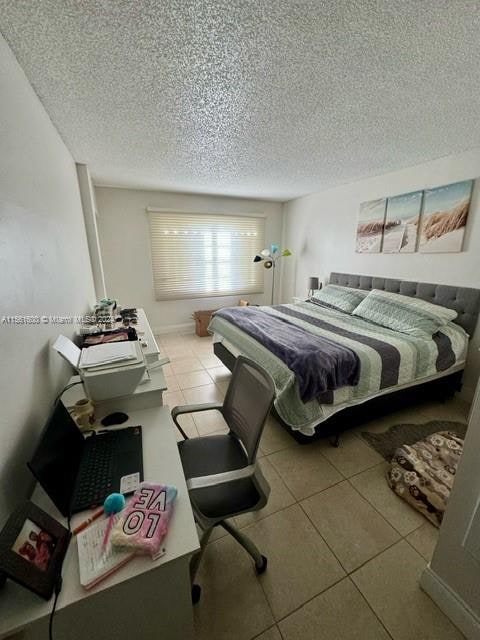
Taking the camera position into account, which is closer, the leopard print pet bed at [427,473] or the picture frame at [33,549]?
the picture frame at [33,549]

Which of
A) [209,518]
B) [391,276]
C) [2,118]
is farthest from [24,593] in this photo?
[391,276]

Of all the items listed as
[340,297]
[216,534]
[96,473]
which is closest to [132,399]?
[96,473]

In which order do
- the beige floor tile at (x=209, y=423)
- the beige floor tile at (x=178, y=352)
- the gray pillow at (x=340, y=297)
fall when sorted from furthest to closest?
the beige floor tile at (x=178, y=352) → the gray pillow at (x=340, y=297) → the beige floor tile at (x=209, y=423)

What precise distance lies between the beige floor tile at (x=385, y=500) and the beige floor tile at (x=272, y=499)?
46 centimetres

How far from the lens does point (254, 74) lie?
137 cm

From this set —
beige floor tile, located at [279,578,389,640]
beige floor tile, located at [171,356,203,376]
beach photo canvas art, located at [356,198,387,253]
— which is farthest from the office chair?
beach photo canvas art, located at [356,198,387,253]

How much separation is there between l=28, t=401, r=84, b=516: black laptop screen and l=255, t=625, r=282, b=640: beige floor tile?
3.09 feet

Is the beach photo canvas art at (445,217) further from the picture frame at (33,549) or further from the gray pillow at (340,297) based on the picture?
the picture frame at (33,549)

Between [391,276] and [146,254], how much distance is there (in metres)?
3.53

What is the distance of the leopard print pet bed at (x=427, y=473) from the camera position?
1505 millimetres

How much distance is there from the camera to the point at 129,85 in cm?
148

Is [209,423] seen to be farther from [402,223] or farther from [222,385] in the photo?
[402,223]

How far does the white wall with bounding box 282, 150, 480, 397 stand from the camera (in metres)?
2.44

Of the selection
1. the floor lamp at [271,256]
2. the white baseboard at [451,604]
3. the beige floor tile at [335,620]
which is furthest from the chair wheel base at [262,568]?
the floor lamp at [271,256]
